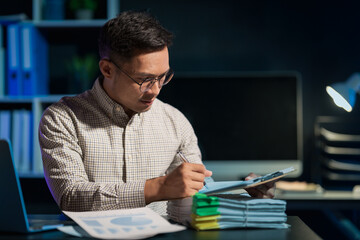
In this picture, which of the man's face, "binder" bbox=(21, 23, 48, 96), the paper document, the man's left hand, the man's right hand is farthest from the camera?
"binder" bbox=(21, 23, 48, 96)

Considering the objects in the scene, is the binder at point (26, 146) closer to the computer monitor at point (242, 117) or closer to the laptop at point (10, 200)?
the computer monitor at point (242, 117)

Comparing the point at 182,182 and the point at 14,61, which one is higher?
the point at 14,61

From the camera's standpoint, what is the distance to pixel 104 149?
1650mm

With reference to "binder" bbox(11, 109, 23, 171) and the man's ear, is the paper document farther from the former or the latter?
"binder" bbox(11, 109, 23, 171)

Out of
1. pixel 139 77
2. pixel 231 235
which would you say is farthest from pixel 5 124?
pixel 231 235

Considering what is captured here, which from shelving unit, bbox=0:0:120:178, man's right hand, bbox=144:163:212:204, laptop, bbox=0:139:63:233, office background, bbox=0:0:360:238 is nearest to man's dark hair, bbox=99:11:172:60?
man's right hand, bbox=144:163:212:204

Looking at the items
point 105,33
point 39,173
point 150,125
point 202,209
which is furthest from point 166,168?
point 39,173

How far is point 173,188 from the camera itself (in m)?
1.25

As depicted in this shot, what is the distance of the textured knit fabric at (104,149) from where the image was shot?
54.2 inches

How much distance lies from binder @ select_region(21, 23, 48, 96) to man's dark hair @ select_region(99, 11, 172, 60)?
4.43 ft

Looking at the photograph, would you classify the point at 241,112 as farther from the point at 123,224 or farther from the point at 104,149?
the point at 123,224

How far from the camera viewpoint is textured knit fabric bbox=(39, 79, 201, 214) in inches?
54.2

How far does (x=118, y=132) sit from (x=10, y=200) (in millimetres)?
636

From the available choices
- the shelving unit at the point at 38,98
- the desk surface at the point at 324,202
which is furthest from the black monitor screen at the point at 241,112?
the shelving unit at the point at 38,98
